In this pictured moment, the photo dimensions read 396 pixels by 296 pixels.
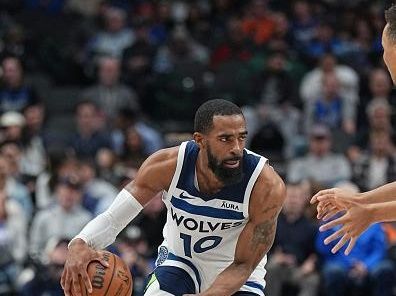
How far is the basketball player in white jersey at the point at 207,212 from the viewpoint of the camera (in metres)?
6.12

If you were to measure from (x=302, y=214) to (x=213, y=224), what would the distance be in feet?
12.9

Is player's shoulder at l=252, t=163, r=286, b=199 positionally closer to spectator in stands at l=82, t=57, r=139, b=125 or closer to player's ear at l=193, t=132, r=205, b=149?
player's ear at l=193, t=132, r=205, b=149

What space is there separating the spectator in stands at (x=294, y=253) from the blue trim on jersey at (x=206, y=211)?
3582 mm

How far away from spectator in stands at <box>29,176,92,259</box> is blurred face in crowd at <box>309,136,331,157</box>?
8.83 ft

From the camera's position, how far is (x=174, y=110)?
43.4 ft

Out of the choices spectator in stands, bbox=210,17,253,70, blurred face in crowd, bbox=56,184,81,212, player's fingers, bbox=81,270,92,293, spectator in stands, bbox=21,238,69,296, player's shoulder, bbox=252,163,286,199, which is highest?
spectator in stands, bbox=210,17,253,70

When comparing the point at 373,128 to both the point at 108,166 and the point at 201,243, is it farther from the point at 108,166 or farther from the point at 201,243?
the point at 201,243

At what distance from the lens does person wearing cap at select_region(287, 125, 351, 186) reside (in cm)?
1134

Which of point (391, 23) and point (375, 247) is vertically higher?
point (391, 23)

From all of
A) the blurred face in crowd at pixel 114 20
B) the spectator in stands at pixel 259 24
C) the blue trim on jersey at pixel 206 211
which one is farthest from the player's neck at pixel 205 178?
the blurred face in crowd at pixel 114 20

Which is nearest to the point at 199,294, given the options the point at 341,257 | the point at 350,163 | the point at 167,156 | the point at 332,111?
the point at 167,156

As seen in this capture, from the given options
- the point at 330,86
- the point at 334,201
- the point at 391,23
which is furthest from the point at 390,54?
the point at 330,86

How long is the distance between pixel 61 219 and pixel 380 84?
14.7 ft

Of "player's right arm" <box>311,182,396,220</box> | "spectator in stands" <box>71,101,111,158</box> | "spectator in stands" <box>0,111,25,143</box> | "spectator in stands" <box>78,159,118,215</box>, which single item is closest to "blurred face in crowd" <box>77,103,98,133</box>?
"spectator in stands" <box>71,101,111,158</box>
